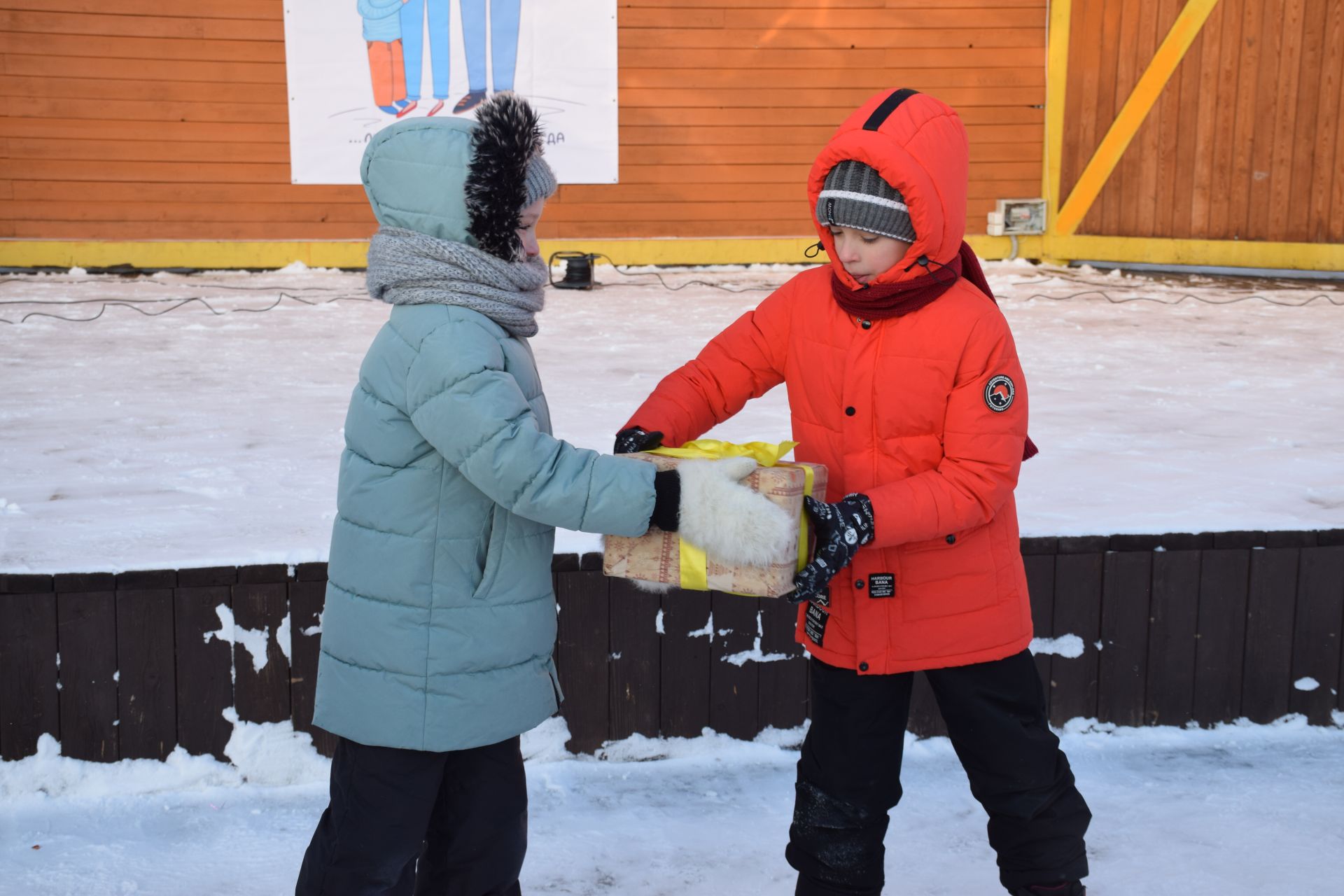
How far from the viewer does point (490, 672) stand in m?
1.70

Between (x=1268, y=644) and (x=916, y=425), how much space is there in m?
1.53

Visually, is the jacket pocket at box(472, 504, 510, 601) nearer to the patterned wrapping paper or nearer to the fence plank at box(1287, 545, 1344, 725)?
the patterned wrapping paper

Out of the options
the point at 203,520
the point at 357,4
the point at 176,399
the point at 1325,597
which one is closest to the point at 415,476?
the point at 203,520

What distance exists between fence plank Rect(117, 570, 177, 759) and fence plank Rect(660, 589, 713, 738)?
0.97m

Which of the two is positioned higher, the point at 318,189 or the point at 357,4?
the point at 357,4

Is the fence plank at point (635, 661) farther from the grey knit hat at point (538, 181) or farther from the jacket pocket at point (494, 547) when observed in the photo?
the grey knit hat at point (538, 181)

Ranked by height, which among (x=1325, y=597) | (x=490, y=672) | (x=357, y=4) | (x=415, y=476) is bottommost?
(x=1325, y=597)

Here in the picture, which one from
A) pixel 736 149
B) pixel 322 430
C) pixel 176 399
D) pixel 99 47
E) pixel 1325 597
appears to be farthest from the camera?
pixel 736 149

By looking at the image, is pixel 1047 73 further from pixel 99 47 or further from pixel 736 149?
pixel 99 47

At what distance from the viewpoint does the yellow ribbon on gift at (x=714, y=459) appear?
168 centimetres

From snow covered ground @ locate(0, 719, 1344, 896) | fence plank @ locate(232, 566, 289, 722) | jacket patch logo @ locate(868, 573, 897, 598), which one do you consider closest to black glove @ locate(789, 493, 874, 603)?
jacket patch logo @ locate(868, 573, 897, 598)

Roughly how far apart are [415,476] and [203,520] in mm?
1479

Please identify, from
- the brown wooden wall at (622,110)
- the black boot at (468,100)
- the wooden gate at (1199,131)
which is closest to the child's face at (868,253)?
the black boot at (468,100)

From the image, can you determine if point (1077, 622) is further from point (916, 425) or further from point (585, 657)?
point (916, 425)
